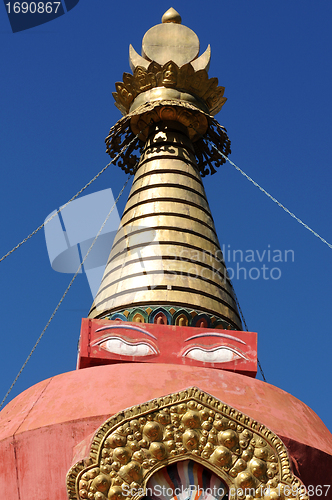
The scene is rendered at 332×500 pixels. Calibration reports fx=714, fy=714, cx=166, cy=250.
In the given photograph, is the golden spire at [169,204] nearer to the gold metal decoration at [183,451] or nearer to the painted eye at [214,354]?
the painted eye at [214,354]

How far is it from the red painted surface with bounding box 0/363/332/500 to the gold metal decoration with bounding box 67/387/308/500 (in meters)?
0.27

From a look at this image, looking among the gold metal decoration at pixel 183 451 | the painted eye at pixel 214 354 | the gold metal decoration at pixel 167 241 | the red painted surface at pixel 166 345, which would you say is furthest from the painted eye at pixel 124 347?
the gold metal decoration at pixel 183 451

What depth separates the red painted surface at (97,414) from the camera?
8.21 meters

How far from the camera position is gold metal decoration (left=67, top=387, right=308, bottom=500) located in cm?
797

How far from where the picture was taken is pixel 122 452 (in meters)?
8.05

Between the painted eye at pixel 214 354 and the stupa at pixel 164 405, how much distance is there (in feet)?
0.05

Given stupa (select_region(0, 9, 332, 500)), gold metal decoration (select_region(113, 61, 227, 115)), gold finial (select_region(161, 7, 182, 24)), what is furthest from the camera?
gold finial (select_region(161, 7, 182, 24))

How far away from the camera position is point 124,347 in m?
9.91

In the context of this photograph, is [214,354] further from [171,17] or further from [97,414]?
[171,17]

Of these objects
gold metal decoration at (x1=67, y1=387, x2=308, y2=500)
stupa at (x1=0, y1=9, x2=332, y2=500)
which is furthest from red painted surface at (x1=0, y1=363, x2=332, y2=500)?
gold metal decoration at (x1=67, y1=387, x2=308, y2=500)

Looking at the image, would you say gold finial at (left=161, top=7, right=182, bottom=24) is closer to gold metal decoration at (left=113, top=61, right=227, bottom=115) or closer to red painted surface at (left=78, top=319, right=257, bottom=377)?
gold metal decoration at (left=113, top=61, right=227, bottom=115)

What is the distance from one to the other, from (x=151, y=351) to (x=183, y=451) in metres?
1.97

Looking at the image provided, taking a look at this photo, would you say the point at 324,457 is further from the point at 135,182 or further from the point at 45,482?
the point at 135,182

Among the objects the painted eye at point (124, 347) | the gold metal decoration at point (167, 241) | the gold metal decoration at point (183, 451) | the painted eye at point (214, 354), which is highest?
the gold metal decoration at point (167, 241)
